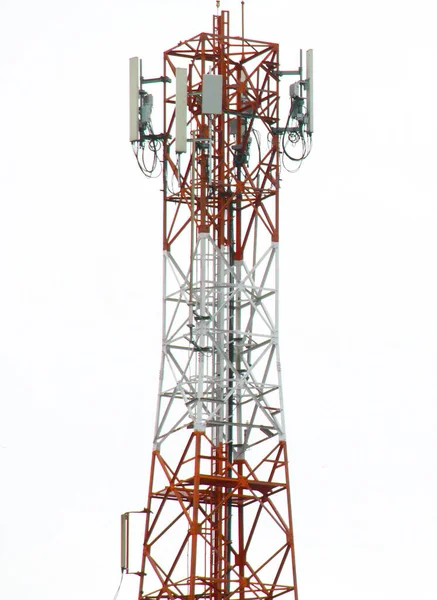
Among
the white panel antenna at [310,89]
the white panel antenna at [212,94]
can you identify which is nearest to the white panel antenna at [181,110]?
the white panel antenna at [212,94]

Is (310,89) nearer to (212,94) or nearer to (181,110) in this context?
(212,94)

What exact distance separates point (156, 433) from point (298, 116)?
1349 centimetres

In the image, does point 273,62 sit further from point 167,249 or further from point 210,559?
point 210,559

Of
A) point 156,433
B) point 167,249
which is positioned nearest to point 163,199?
point 167,249

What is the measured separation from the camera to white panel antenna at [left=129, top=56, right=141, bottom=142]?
354ft

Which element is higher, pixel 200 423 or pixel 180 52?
pixel 180 52

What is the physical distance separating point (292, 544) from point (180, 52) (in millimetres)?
19533

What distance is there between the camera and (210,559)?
10681 centimetres

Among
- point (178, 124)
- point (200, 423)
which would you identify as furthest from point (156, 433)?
point (178, 124)

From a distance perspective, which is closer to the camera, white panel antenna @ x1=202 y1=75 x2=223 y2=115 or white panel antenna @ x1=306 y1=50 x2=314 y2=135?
white panel antenna @ x1=202 y1=75 x2=223 y2=115

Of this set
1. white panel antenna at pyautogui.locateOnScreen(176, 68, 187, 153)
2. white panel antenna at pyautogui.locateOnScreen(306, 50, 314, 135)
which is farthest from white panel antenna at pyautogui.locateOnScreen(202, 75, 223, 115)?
white panel antenna at pyautogui.locateOnScreen(306, 50, 314, 135)

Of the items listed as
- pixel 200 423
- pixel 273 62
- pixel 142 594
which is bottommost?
pixel 142 594

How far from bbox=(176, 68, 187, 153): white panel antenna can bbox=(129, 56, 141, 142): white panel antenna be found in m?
2.91

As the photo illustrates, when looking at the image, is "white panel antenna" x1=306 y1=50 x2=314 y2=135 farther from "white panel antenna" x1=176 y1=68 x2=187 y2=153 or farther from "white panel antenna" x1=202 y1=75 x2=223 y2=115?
"white panel antenna" x1=176 y1=68 x2=187 y2=153
